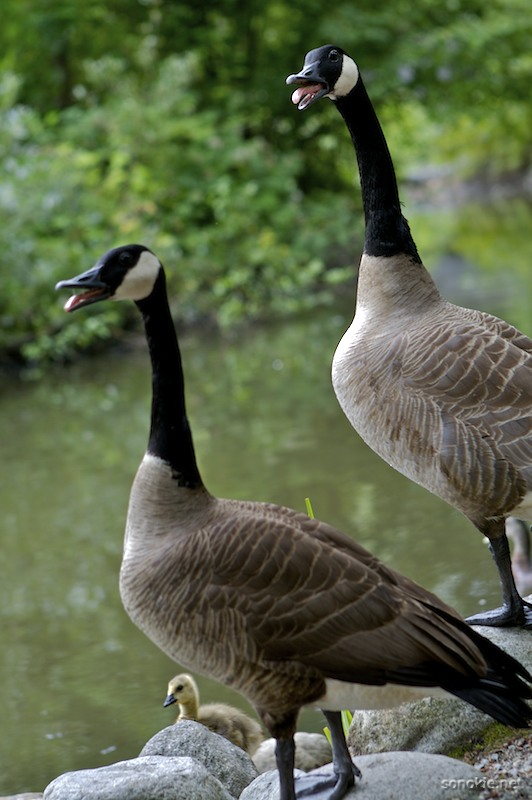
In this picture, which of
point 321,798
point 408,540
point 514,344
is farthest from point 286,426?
point 321,798

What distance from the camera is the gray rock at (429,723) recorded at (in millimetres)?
4543

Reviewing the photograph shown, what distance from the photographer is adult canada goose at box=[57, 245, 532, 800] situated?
3572mm

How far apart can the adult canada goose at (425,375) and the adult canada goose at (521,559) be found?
7.98ft

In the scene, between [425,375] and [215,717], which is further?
[215,717]

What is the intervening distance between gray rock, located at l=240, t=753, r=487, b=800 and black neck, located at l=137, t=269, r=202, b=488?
1.24 meters

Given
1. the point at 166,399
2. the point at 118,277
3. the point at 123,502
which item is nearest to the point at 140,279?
the point at 118,277

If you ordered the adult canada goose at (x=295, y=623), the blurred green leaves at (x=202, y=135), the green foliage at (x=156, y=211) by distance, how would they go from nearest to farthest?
the adult canada goose at (x=295, y=623), the green foliage at (x=156, y=211), the blurred green leaves at (x=202, y=135)

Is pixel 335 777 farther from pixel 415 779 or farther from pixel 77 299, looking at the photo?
pixel 77 299

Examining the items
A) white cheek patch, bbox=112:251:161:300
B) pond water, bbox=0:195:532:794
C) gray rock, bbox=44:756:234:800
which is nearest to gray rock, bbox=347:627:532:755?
gray rock, bbox=44:756:234:800

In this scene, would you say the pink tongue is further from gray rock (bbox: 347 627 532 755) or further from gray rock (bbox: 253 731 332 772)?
gray rock (bbox: 253 731 332 772)

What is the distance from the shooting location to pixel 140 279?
4.09m

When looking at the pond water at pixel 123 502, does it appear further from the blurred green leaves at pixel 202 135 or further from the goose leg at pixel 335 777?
the goose leg at pixel 335 777

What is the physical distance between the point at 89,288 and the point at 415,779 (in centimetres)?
212

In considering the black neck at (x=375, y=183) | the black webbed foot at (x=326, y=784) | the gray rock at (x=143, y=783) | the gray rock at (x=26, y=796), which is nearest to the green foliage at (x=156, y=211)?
the black neck at (x=375, y=183)
